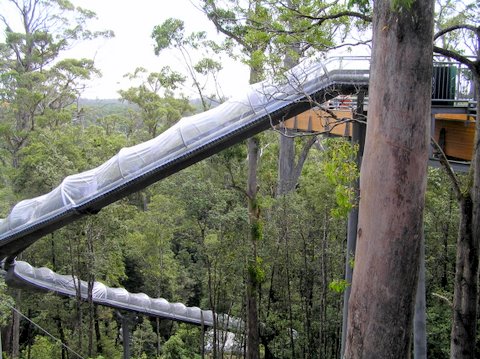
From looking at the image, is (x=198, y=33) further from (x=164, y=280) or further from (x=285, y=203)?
(x=164, y=280)

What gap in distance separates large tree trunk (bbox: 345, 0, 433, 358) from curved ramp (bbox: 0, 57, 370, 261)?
417cm

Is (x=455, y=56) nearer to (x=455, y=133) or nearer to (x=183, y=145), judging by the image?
(x=455, y=133)

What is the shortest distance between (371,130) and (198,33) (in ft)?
31.3

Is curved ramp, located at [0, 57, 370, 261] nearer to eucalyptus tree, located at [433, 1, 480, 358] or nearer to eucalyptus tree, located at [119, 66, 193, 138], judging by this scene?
eucalyptus tree, located at [433, 1, 480, 358]

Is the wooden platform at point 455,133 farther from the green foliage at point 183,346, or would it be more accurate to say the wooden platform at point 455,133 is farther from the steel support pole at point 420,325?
the green foliage at point 183,346

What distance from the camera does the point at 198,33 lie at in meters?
11.4

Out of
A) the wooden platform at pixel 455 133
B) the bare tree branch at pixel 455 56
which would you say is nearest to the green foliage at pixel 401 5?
the bare tree branch at pixel 455 56

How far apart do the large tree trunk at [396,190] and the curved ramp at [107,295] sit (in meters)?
9.84

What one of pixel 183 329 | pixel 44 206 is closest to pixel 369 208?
pixel 44 206

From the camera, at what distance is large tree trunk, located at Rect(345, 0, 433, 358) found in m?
2.38

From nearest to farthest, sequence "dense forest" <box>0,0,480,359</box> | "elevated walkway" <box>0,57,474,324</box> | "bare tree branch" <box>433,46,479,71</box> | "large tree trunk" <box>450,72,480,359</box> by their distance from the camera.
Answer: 1. "bare tree branch" <box>433,46,479,71</box>
2. "large tree trunk" <box>450,72,480,359</box>
3. "elevated walkway" <box>0,57,474,324</box>
4. "dense forest" <box>0,0,480,359</box>

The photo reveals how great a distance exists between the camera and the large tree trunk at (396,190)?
7.79ft

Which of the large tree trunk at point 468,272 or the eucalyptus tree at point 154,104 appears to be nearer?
the large tree trunk at point 468,272

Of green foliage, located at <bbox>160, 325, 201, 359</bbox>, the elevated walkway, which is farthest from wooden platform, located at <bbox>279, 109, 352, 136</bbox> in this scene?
green foliage, located at <bbox>160, 325, 201, 359</bbox>
